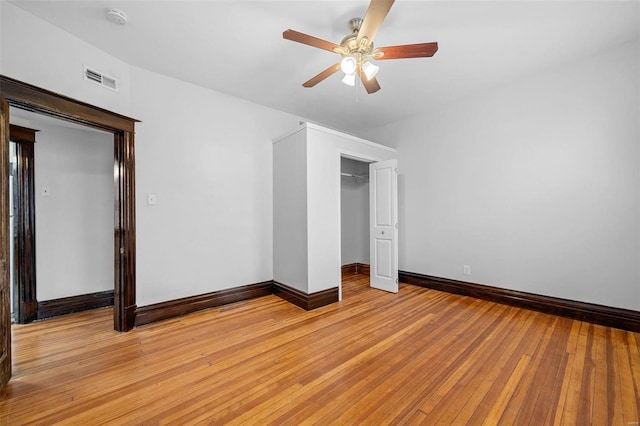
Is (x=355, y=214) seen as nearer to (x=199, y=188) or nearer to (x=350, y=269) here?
(x=350, y=269)

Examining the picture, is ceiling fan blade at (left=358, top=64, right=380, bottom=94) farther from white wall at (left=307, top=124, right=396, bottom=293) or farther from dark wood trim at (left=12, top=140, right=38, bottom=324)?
dark wood trim at (left=12, top=140, right=38, bottom=324)

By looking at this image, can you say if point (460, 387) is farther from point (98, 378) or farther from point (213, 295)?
point (213, 295)

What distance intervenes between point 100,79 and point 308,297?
3.28 m

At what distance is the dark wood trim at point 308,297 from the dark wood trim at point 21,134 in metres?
3.54

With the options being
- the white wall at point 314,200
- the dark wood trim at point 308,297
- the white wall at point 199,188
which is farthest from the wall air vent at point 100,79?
the dark wood trim at point 308,297

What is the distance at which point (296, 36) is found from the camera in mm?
1824

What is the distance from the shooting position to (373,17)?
5.51 ft

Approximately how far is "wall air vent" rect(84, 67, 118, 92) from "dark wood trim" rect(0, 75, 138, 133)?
28cm

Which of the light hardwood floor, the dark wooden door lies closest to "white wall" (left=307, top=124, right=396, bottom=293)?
the light hardwood floor

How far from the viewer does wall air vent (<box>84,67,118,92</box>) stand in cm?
243

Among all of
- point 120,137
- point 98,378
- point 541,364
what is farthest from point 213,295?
point 541,364

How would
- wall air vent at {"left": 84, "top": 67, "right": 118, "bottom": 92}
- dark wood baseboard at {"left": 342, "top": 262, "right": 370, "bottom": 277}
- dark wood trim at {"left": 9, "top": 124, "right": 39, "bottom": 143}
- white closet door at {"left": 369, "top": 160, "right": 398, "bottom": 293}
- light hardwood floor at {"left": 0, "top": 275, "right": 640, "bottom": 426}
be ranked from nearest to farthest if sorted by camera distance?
light hardwood floor at {"left": 0, "top": 275, "right": 640, "bottom": 426}
wall air vent at {"left": 84, "top": 67, "right": 118, "bottom": 92}
dark wood trim at {"left": 9, "top": 124, "right": 39, "bottom": 143}
white closet door at {"left": 369, "top": 160, "right": 398, "bottom": 293}
dark wood baseboard at {"left": 342, "top": 262, "right": 370, "bottom": 277}

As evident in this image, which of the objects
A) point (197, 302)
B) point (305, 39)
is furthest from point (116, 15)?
point (197, 302)

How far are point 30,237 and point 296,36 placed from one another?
149 inches
